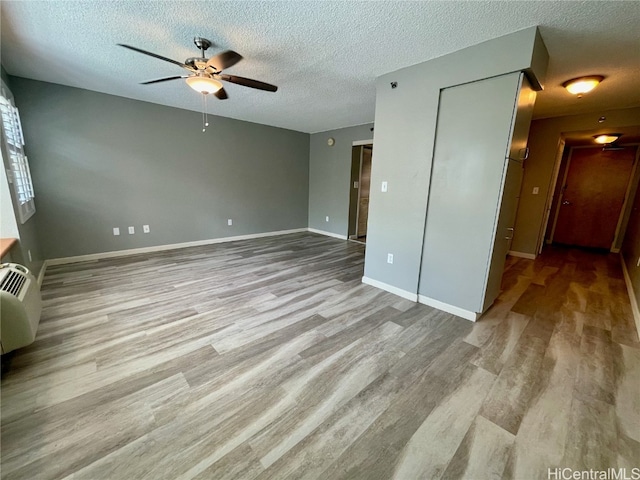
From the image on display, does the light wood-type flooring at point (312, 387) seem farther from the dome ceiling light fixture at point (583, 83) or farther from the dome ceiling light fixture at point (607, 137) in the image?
the dome ceiling light fixture at point (607, 137)

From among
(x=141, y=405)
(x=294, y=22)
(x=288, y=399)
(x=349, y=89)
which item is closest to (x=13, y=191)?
(x=141, y=405)

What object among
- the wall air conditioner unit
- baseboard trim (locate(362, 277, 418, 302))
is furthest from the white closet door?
the wall air conditioner unit

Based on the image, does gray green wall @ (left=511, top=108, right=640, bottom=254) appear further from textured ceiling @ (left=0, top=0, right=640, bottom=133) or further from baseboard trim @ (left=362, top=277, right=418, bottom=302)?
baseboard trim @ (left=362, top=277, right=418, bottom=302)

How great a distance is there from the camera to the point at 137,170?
13.3ft

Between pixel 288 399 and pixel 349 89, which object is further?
pixel 349 89

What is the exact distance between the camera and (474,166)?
89.8 inches

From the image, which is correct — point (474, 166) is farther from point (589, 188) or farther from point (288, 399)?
point (589, 188)

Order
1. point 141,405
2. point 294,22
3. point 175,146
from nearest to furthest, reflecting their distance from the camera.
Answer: point 141,405, point 294,22, point 175,146

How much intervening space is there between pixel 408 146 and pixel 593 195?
5.60 meters

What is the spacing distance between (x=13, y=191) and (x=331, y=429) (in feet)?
11.6

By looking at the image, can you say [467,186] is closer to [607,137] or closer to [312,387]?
[312,387]

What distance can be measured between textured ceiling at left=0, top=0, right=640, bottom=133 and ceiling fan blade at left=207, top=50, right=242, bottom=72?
0.25 meters

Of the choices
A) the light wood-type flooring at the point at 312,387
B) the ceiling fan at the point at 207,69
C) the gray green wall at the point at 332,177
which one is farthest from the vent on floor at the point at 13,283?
the gray green wall at the point at 332,177

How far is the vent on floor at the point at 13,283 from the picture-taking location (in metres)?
1.60
